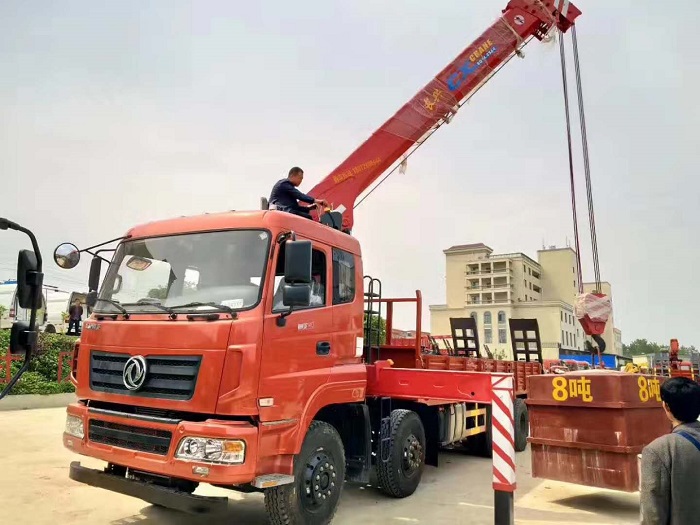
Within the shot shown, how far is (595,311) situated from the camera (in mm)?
7082

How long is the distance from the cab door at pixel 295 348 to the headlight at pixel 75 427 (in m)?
1.72

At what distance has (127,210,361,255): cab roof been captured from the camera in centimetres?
454

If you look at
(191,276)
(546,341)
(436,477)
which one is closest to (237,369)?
(191,276)

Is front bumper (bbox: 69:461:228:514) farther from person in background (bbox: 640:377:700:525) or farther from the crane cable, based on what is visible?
the crane cable

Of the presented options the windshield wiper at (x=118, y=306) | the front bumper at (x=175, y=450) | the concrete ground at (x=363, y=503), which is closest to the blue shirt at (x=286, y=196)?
the windshield wiper at (x=118, y=306)

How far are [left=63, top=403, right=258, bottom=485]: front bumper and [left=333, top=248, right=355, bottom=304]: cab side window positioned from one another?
1.68 m

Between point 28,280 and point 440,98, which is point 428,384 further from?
point 440,98

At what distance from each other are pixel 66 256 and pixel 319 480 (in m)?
2.93

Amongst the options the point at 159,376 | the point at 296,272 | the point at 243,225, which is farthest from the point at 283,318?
the point at 159,376

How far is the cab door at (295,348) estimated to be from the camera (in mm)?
4172

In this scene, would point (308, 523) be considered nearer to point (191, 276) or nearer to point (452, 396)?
point (452, 396)

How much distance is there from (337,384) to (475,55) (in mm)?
6399

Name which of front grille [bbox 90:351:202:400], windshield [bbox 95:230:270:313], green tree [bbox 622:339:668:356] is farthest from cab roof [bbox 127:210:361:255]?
green tree [bbox 622:339:668:356]

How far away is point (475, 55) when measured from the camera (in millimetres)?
8875
